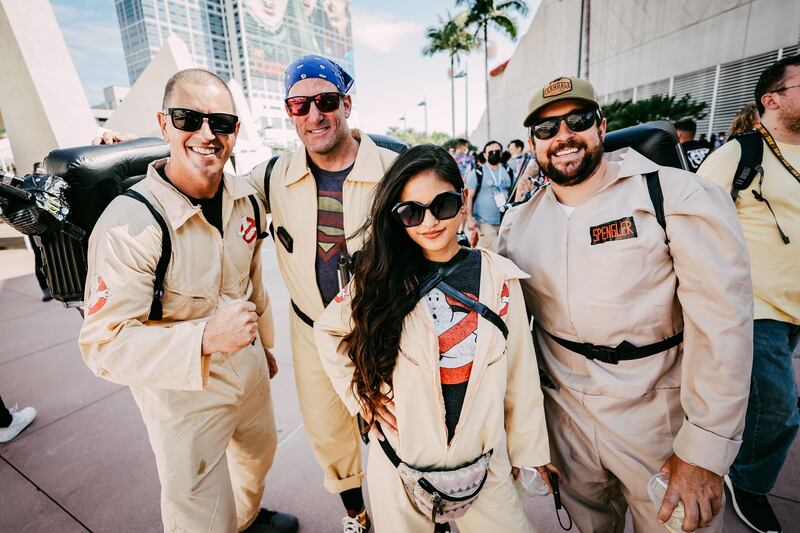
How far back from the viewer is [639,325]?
140cm

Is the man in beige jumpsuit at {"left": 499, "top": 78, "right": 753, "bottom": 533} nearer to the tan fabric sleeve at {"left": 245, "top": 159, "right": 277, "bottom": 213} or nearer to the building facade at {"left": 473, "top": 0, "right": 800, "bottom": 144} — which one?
the tan fabric sleeve at {"left": 245, "top": 159, "right": 277, "bottom": 213}

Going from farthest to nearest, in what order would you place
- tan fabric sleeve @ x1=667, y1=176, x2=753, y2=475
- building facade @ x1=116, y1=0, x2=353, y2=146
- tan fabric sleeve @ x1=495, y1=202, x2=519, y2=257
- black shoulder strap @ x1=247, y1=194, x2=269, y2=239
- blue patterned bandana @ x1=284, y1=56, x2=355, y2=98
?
building facade @ x1=116, y1=0, x2=353, y2=146 → blue patterned bandana @ x1=284, y1=56, x2=355, y2=98 → black shoulder strap @ x1=247, y1=194, x2=269, y2=239 → tan fabric sleeve @ x1=495, y1=202, x2=519, y2=257 → tan fabric sleeve @ x1=667, y1=176, x2=753, y2=475

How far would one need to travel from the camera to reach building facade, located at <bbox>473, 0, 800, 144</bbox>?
10492 millimetres

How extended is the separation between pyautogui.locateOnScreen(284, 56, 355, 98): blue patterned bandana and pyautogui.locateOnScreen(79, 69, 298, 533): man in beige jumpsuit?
0.45m

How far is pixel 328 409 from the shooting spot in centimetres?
211

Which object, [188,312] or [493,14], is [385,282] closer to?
[188,312]

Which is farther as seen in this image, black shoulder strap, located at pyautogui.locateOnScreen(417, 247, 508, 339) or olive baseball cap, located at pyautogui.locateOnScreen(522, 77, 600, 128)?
olive baseball cap, located at pyautogui.locateOnScreen(522, 77, 600, 128)

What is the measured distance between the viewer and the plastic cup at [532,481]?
57.5 inches

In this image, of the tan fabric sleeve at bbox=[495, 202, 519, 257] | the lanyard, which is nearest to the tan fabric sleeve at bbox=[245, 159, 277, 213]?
the tan fabric sleeve at bbox=[495, 202, 519, 257]

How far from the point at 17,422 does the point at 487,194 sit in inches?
253

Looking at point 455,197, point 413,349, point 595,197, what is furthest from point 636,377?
point 455,197

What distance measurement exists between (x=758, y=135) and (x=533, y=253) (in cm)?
153

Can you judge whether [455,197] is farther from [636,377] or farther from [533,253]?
[636,377]

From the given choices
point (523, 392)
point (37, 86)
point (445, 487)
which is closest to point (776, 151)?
point (523, 392)
